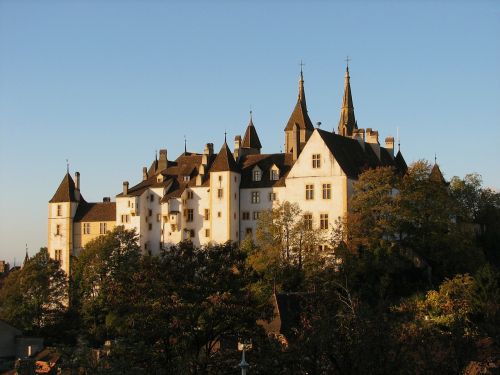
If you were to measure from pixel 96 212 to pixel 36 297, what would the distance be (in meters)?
14.2

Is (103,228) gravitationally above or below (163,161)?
below

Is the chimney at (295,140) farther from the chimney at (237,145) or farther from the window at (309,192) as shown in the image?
the window at (309,192)

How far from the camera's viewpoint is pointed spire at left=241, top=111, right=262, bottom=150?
99750mm

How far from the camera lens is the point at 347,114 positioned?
111 metres

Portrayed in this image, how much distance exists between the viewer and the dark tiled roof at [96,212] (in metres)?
99.5

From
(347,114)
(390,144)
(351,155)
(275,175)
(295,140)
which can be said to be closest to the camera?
(351,155)

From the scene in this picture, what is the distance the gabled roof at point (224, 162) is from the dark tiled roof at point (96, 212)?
16134mm

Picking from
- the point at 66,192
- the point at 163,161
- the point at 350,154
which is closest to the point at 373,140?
the point at 350,154

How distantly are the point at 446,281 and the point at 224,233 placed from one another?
25233mm

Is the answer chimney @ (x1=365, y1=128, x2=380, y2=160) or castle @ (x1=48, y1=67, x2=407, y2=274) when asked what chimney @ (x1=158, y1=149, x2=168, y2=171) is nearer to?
castle @ (x1=48, y1=67, x2=407, y2=274)

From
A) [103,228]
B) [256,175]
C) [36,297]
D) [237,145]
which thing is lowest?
[36,297]

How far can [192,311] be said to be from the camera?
42.8 m

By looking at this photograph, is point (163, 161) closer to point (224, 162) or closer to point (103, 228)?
point (103, 228)

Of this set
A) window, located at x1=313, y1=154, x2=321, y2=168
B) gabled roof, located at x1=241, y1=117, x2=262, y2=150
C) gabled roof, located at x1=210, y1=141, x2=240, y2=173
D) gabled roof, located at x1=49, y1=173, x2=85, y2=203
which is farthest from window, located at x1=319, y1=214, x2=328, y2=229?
gabled roof, located at x1=49, y1=173, x2=85, y2=203
